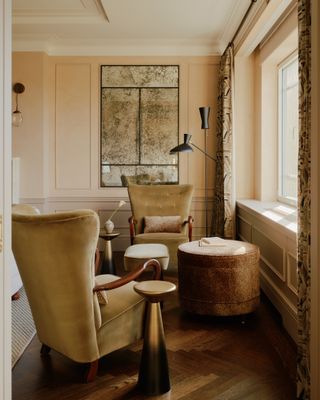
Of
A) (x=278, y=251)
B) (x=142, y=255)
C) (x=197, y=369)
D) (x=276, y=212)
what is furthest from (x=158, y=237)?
(x=197, y=369)

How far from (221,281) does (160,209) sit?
6.88ft

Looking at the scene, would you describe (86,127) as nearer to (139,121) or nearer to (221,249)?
(139,121)

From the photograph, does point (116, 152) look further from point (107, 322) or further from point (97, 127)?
point (107, 322)

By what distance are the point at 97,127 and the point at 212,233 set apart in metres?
1.96

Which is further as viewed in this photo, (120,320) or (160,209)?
(160,209)

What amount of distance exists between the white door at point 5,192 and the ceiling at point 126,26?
3.31 metres

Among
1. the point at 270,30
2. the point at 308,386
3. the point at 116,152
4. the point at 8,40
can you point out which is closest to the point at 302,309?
the point at 308,386

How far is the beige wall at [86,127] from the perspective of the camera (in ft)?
18.4

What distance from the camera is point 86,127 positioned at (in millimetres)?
5664

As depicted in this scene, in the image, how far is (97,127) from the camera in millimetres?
5652

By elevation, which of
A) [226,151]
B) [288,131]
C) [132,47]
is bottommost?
[226,151]

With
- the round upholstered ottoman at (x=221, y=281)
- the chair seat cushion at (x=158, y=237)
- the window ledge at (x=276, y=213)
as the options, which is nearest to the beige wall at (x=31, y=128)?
the chair seat cushion at (x=158, y=237)

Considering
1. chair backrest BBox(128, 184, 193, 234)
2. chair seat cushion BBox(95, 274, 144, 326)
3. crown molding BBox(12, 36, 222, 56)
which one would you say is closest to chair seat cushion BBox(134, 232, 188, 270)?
chair backrest BBox(128, 184, 193, 234)

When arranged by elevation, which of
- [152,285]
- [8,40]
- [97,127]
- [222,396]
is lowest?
[222,396]
